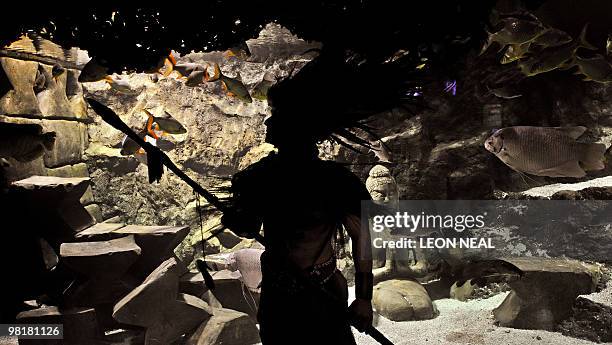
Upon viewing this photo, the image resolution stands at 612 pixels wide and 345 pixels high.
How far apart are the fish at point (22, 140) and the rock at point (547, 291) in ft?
15.8

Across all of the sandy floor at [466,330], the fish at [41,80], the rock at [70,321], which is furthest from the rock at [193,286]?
the fish at [41,80]

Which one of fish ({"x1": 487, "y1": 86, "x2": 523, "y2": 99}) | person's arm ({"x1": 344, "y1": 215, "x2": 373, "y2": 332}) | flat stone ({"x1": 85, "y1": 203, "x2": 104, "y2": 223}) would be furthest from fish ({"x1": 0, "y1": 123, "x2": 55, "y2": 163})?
fish ({"x1": 487, "y1": 86, "x2": 523, "y2": 99})

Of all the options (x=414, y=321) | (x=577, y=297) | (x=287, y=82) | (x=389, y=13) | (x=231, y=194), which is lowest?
(x=414, y=321)

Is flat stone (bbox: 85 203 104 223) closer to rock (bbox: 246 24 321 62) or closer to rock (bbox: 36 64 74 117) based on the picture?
rock (bbox: 36 64 74 117)

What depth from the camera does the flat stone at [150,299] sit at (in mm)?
4367

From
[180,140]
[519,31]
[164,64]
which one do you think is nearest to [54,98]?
[180,140]

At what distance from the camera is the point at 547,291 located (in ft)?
13.0

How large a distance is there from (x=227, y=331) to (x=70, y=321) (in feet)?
5.36

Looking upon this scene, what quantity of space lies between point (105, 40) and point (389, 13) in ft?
4.88

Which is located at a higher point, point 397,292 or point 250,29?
point 250,29

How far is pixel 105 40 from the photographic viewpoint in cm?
209

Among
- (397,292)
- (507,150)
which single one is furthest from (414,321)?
(507,150)

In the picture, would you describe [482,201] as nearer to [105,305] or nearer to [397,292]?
[397,292]

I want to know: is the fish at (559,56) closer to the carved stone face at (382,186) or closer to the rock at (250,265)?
the carved stone face at (382,186)
